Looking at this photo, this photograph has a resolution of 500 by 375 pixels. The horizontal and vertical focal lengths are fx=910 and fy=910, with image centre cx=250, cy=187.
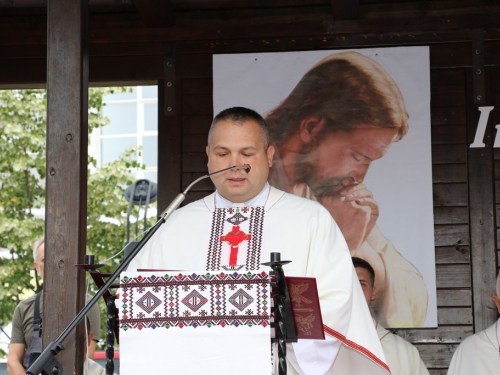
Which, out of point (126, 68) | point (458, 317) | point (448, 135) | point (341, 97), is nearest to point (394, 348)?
point (458, 317)

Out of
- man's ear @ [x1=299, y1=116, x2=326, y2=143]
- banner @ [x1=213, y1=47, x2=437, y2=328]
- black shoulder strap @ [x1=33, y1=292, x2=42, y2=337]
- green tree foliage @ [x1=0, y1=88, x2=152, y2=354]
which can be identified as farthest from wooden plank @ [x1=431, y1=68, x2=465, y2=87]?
green tree foliage @ [x1=0, y1=88, x2=152, y2=354]

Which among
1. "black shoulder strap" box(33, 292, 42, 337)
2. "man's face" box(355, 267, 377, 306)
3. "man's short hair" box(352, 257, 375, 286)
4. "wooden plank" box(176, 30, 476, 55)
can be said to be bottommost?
"black shoulder strap" box(33, 292, 42, 337)

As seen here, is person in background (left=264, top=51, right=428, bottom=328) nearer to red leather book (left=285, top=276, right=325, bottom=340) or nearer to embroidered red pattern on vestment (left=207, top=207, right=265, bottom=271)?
embroidered red pattern on vestment (left=207, top=207, right=265, bottom=271)

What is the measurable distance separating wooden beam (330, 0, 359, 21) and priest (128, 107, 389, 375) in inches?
84.4

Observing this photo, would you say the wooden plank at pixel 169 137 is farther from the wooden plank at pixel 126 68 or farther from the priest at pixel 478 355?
the priest at pixel 478 355

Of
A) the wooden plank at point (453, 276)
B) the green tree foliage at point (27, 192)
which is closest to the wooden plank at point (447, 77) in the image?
the wooden plank at point (453, 276)

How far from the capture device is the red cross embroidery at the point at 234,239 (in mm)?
3645

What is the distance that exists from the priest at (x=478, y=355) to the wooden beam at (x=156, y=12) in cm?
274

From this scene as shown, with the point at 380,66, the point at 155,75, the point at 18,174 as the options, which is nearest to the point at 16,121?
the point at 18,174

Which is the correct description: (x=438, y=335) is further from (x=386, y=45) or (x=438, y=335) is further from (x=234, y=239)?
(x=234, y=239)

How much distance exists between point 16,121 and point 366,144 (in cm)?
792

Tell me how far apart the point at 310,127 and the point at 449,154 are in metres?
0.90

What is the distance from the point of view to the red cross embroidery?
3645 millimetres

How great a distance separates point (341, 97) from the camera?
19.2ft
